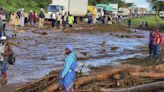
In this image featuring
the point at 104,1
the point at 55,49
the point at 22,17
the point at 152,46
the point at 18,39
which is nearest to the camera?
the point at 152,46

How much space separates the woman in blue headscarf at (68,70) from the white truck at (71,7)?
3727 cm

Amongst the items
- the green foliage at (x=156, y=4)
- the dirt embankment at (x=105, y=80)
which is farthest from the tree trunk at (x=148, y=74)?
the green foliage at (x=156, y=4)

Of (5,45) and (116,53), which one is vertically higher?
(5,45)

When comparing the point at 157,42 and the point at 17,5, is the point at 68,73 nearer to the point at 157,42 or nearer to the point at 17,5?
the point at 157,42

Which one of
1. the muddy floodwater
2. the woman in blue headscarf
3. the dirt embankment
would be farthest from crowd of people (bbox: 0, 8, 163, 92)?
the dirt embankment

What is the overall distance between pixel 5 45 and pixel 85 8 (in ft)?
133

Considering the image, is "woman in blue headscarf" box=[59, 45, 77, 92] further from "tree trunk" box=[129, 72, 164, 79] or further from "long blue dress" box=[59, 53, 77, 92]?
"tree trunk" box=[129, 72, 164, 79]

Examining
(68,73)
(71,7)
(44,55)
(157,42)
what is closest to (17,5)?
(71,7)

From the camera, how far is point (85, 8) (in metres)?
54.9

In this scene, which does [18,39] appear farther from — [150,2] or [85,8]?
[150,2]

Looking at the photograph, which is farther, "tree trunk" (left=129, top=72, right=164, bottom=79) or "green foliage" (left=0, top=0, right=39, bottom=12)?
"green foliage" (left=0, top=0, right=39, bottom=12)

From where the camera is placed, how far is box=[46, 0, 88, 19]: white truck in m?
48.2

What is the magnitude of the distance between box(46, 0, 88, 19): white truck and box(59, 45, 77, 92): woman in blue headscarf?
37.3 meters

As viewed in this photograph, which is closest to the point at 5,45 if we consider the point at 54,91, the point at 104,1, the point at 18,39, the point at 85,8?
the point at 54,91
